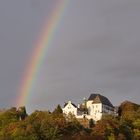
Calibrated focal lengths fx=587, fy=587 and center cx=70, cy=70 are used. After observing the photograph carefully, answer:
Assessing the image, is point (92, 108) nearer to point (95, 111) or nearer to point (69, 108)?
point (95, 111)

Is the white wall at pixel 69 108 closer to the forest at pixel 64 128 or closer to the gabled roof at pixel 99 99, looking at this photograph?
the gabled roof at pixel 99 99

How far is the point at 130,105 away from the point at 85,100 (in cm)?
1709

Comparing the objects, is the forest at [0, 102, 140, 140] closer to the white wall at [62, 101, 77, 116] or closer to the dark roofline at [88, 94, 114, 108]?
the white wall at [62, 101, 77, 116]

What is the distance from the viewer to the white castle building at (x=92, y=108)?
141375mm

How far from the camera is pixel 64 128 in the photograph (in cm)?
10944

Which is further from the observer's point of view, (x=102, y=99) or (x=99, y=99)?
(x=102, y=99)

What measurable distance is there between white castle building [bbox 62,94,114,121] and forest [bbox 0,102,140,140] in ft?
50.7

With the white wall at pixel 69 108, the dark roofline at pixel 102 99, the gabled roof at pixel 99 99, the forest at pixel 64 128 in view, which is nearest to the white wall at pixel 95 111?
the gabled roof at pixel 99 99

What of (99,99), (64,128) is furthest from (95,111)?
(64,128)

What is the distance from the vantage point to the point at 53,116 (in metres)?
119

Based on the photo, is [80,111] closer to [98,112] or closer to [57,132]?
[98,112]

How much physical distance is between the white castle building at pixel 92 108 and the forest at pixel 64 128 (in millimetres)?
15457

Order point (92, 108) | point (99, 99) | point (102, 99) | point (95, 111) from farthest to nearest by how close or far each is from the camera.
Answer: point (102, 99) < point (99, 99) < point (92, 108) < point (95, 111)

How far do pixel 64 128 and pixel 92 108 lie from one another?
112ft
